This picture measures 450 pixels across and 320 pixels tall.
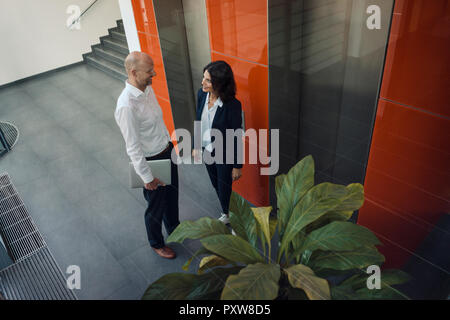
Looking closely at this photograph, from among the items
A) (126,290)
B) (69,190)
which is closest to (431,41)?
(126,290)

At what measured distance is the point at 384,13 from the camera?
1779 mm

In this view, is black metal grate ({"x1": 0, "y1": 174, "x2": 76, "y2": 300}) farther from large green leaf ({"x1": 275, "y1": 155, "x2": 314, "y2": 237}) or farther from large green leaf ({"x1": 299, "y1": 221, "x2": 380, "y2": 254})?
large green leaf ({"x1": 299, "y1": 221, "x2": 380, "y2": 254})

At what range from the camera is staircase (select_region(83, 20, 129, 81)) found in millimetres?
6484

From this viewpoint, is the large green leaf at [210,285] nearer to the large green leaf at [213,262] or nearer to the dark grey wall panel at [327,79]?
the large green leaf at [213,262]

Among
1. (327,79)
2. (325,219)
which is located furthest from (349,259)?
(327,79)

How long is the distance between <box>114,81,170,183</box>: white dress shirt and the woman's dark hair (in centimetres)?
46

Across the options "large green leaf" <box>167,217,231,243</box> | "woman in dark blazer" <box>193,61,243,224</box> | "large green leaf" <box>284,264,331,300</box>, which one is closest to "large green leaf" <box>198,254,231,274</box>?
"large green leaf" <box>167,217,231,243</box>

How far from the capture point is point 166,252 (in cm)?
271

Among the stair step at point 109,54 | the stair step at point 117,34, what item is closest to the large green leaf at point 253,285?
the stair step at point 109,54

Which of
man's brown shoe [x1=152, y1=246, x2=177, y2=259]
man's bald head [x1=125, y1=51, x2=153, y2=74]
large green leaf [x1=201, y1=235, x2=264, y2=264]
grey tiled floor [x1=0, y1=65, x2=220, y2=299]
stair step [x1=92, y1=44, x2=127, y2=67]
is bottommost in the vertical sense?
grey tiled floor [x1=0, y1=65, x2=220, y2=299]

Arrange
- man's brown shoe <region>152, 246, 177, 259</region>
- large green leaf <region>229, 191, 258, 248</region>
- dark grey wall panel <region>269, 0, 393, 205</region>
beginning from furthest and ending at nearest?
man's brown shoe <region>152, 246, 177, 259</region>, dark grey wall panel <region>269, 0, 393, 205</region>, large green leaf <region>229, 191, 258, 248</region>

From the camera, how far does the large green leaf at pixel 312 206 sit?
1524mm
